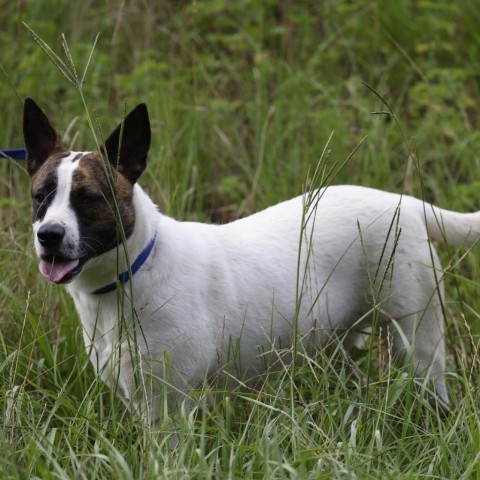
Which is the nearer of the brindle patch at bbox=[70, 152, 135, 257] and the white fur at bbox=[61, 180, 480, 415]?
the brindle patch at bbox=[70, 152, 135, 257]

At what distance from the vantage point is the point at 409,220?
428 cm

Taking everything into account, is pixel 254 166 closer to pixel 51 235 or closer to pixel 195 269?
pixel 195 269

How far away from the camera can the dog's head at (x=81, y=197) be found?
3.42m

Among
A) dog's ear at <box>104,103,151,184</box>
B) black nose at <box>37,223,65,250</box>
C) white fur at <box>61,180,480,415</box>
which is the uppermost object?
dog's ear at <box>104,103,151,184</box>

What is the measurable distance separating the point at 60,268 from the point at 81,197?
0.90ft

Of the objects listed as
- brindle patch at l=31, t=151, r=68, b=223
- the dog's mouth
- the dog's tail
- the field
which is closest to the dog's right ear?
brindle patch at l=31, t=151, r=68, b=223

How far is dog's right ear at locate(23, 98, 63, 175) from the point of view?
384cm

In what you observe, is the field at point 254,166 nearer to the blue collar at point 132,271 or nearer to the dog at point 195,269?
the dog at point 195,269

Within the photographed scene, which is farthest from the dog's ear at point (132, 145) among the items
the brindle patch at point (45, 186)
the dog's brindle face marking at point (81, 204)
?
the brindle patch at point (45, 186)

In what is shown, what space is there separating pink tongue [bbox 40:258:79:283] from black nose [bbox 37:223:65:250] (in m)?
0.08

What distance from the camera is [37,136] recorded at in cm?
386

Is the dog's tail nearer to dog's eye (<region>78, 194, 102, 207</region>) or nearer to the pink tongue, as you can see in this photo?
dog's eye (<region>78, 194, 102, 207</region>)

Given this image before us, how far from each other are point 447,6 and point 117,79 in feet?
8.67

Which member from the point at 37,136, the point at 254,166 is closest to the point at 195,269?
the point at 37,136
